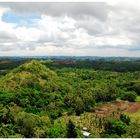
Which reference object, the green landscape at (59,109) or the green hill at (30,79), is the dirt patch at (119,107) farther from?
the green hill at (30,79)

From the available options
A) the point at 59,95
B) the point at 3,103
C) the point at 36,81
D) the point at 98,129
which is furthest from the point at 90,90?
the point at 98,129

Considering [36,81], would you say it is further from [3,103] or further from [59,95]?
[3,103]

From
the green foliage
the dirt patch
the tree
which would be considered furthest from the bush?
the tree

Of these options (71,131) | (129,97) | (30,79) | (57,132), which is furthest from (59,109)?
(129,97)

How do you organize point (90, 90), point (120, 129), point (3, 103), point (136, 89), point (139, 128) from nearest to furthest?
1. point (139, 128)
2. point (120, 129)
3. point (3, 103)
4. point (90, 90)
5. point (136, 89)

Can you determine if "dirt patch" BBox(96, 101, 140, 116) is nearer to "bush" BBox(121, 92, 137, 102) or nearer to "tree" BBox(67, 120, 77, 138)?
"bush" BBox(121, 92, 137, 102)

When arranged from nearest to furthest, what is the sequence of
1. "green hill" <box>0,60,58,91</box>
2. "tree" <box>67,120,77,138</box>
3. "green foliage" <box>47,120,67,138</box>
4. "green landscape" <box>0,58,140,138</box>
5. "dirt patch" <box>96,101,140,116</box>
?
"tree" <box>67,120,77,138</box>
"green foliage" <box>47,120,67,138</box>
"green landscape" <box>0,58,140,138</box>
"dirt patch" <box>96,101,140,116</box>
"green hill" <box>0,60,58,91</box>

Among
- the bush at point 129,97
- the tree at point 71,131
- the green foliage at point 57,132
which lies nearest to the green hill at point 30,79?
the bush at point 129,97
